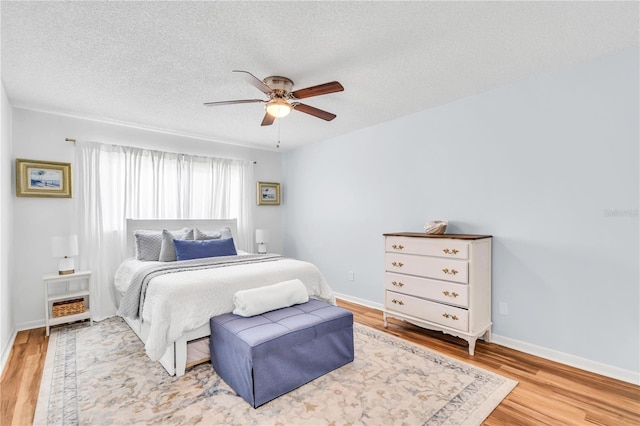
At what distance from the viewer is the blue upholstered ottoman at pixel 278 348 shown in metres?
2.06

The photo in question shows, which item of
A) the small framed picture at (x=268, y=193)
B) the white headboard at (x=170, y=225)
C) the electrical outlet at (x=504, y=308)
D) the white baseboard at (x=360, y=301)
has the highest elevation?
the small framed picture at (x=268, y=193)

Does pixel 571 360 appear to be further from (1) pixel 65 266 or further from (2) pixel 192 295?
(1) pixel 65 266

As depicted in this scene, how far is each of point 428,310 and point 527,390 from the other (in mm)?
1008

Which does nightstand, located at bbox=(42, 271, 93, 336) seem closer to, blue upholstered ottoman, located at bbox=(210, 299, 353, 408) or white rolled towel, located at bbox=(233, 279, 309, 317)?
blue upholstered ottoman, located at bbox=(210, 299, 353, 408)

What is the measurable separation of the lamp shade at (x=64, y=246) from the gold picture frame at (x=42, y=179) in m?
0.60

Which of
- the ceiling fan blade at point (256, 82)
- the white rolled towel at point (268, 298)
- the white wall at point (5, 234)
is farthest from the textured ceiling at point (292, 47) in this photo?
the white rolled towel at point (268, 298)

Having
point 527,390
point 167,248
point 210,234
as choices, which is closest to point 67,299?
point 167,248

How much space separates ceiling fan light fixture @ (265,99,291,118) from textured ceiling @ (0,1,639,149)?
0.23 m

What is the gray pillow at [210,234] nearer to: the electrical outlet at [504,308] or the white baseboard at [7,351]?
the white baseboard at [7,351]

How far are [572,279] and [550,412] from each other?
3.76 feet

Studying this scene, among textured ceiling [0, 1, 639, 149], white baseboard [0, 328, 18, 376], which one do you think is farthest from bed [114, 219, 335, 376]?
textured ceiling [0, 1, 639, 149]

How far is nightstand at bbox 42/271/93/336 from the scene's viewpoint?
3291 mm

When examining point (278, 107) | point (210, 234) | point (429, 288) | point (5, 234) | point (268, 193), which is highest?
point (278, 107)

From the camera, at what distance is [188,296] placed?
97.3 inches
